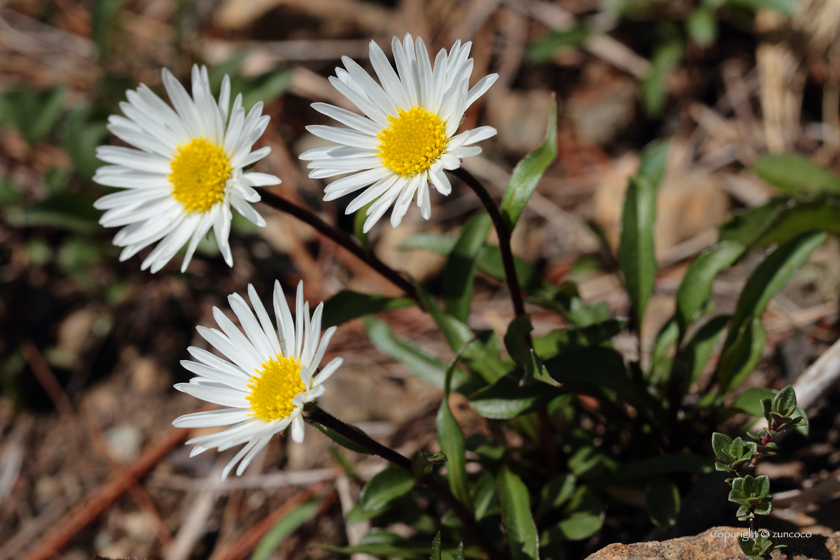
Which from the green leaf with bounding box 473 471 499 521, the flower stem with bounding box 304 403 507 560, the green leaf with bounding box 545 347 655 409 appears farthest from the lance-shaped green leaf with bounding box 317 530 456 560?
the green leaf with bounding box 545 347 655 409

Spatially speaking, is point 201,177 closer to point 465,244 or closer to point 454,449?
point 465,244

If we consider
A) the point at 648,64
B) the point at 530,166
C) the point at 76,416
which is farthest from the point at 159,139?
the point at 648,64

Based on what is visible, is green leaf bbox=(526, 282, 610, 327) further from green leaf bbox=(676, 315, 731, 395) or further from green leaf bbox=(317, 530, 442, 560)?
green leaf bbox=(317, 530, 442, 560)

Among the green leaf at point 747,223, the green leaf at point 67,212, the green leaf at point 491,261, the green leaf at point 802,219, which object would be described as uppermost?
the green leaf at point 67,212

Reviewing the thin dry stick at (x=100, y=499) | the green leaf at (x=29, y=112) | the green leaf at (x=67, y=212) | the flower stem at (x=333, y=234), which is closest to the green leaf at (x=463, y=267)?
the flower stem at (x=333, y=234)

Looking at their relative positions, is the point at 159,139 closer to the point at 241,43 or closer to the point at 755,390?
the point at 755,390

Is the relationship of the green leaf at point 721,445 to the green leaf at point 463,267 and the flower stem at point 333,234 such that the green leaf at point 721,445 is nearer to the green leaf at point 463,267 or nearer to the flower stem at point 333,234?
the green leaf at point 463,267

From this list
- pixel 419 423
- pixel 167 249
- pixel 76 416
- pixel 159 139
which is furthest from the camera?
pixel 76 416
